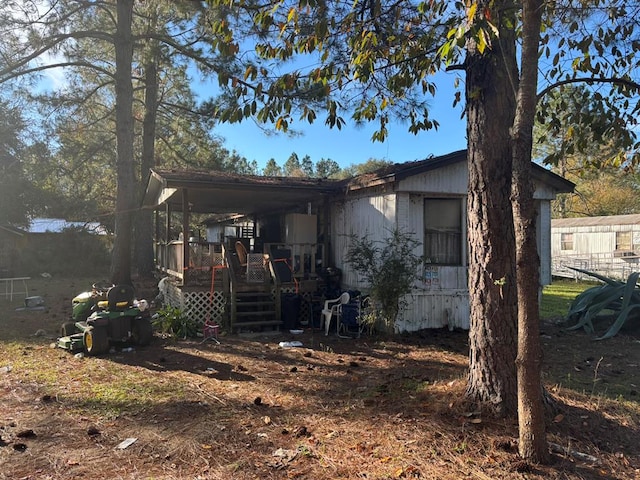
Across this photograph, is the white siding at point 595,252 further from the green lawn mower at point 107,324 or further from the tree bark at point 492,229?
the green lawn mower at point 107,324

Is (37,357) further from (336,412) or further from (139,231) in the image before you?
(139,231)

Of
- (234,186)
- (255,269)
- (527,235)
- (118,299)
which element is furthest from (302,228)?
(527,235)

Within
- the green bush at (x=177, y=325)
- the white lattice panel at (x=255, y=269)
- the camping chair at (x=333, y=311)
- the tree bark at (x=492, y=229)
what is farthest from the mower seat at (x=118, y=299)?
the tree bark at (x=492, y=229)

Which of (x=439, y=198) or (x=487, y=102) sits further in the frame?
(x=439, y=198)

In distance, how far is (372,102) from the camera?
5.80 m

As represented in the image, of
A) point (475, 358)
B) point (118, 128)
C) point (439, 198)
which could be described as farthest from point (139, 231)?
point (475, 358)

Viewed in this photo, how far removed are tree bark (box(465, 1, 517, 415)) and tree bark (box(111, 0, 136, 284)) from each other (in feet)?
35.0

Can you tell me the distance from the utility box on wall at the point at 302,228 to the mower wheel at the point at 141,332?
4.81 metres

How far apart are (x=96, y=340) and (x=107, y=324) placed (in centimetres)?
29

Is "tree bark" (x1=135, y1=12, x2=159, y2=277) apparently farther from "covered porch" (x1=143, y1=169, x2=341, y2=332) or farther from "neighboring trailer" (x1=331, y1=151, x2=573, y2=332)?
"neighboring trailer" (x1=331, y1=151, x2=573, y2=332)

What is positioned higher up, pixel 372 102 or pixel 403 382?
pixel 372 102

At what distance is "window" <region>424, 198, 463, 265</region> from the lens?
9.10 metres

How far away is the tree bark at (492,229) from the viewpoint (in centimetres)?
403

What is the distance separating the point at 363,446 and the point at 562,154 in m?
3.55
